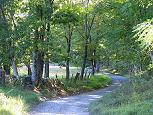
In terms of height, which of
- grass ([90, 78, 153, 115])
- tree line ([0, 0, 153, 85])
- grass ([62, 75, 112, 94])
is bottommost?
grass ([62, 75, 112, 94])

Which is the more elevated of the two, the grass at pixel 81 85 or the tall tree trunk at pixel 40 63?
the tall tree trunk at pixel 40 63

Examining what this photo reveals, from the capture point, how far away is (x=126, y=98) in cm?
2153

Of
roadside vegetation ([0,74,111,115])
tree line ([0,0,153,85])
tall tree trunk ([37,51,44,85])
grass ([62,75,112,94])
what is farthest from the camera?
grass ([62,75,112,94])

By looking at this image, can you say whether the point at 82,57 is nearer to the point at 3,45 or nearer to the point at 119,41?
the point at 119,41

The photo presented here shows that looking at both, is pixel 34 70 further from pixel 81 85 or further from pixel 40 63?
pixel 81 85

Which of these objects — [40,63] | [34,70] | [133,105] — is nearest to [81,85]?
[40,63]

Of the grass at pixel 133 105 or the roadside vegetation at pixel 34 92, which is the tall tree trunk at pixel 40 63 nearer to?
the roadside vegetation at pixel 34 92

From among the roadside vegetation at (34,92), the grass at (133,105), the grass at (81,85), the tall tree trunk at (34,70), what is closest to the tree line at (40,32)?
the tall tree trunk at (34,70)

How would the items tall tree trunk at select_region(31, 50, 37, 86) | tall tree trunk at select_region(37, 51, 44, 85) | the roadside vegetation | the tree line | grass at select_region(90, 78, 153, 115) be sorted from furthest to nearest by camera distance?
tall tree trunk at select_region(37, 51, 44, 85)
tall tree trunk at select_region(31, 50, 37, 86)
the tree line
the roadside vegetation
grass at select_region(90, 78, 153, 115)

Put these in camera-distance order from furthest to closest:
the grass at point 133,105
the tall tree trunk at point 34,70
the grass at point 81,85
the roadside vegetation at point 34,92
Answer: the grass at point 81,85 → the tall tree trunk at point 34,70 → the roadside vegetation at point 34,92 → the grass at point 133,105

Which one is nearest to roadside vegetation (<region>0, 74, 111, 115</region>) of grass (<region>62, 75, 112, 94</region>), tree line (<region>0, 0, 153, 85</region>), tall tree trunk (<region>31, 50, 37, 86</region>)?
grass (<region>62, 75, 112, 94</region>)

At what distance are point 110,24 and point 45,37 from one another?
8657mm

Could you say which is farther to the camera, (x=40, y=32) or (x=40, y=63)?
(x=40, y=63)

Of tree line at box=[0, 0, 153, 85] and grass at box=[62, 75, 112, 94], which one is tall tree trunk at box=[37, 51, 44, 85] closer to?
tree line at box=[0, 0, 153, 85]
